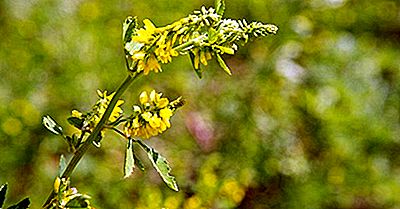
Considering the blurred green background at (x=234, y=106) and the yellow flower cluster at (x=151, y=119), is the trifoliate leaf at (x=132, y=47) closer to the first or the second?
the yellow flower cluster at (x=151, y=119)

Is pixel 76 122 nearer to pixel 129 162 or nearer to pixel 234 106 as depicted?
pixel 129 162

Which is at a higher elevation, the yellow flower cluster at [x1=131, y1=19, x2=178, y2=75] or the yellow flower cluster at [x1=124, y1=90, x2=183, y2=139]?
the yellow flower cluster at [x1=131, y1=19, x2=178, y2=75]

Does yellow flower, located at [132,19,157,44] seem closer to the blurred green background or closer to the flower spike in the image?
the flower spike

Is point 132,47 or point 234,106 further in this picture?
point 234,106

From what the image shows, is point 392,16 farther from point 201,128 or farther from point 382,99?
point 201,128

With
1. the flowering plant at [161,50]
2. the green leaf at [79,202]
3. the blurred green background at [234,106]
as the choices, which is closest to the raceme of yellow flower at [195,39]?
the flowering plant at [161,50]

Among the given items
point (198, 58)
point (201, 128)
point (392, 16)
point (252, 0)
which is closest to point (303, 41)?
point (252, 0)

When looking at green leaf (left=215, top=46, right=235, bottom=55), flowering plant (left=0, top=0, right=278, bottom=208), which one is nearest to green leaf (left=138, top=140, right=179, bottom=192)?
flowering plant (left=0, top=0, right=278, bottom=208)

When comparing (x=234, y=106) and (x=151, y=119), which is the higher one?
(x=151, y=119)

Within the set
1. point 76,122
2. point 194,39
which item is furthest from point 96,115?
point 194,39
